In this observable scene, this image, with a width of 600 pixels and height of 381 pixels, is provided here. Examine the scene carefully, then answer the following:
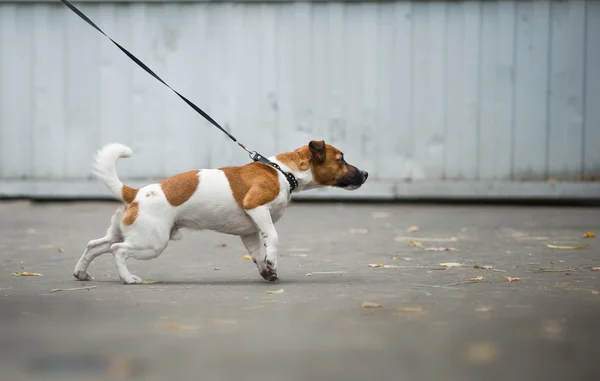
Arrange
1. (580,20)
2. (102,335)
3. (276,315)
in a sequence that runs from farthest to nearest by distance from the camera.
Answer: (580,20) → (276,315) → (102,335)

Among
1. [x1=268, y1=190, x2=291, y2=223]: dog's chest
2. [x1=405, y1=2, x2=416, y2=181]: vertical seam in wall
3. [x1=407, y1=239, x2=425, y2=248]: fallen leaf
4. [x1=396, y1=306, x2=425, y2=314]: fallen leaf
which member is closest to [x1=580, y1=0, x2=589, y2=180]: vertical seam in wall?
[x1=405, y1=2, x2=416, y2=181]: vertical seam in wall

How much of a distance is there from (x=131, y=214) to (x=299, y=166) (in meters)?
1.07

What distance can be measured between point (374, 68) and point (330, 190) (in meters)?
1.40

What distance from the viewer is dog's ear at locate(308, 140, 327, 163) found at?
6.35m

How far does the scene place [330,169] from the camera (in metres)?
6.45

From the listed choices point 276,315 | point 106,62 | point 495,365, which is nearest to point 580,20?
point 106,62

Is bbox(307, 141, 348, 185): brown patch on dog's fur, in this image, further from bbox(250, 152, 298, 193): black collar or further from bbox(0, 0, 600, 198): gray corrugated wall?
bbox(0, 0, 600, 198): gray corrugated wall

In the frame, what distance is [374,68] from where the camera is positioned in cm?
1131

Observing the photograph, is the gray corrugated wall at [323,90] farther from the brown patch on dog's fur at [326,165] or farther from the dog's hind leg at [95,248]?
the dog's hind leg at [95,248]

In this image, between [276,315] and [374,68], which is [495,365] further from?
[374,68]

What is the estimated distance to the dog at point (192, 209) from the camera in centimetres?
598

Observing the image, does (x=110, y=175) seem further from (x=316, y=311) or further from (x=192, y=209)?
(x=316, y=311)

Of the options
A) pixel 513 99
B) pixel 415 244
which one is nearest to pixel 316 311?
pixel 415 244

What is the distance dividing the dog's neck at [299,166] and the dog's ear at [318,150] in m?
0.06
